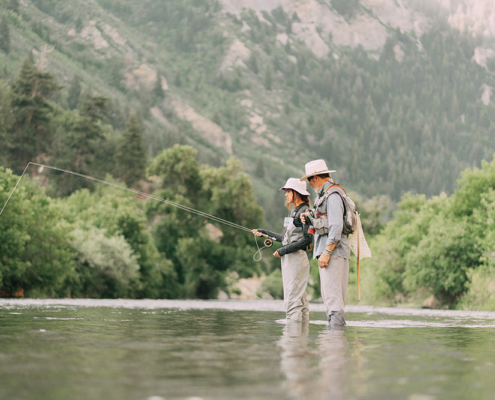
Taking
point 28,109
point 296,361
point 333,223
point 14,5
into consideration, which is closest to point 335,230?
point 333,223

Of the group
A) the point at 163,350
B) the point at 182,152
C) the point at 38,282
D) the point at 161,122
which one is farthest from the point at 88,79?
the point at 163,350

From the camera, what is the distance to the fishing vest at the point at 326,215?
1079 centimetres

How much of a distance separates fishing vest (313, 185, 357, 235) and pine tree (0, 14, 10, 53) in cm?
15068

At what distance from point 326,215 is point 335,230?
488 mm

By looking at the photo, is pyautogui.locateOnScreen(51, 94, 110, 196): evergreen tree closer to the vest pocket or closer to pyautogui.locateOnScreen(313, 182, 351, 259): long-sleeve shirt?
the vest pocket

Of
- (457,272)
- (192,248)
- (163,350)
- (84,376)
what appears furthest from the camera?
(192,248)

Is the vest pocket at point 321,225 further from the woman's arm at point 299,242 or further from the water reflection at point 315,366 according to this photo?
the water reflection at point 315,366

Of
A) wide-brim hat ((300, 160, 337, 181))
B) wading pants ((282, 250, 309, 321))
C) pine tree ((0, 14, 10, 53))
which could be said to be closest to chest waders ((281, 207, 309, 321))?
wading pants ((282, 250, 309, 321))

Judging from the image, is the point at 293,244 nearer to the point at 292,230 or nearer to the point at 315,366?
the point at 292,230

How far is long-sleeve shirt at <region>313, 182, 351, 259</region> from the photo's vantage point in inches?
413

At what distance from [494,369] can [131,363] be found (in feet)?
9.99

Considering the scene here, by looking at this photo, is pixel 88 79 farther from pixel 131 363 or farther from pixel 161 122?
pixel 131 363

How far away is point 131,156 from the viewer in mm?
103938

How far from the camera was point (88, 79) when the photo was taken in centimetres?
18038
